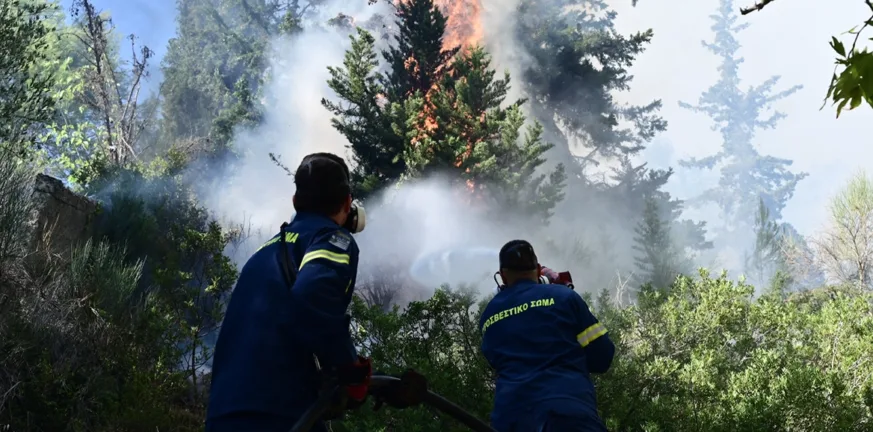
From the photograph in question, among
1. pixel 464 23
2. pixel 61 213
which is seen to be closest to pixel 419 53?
pixel 464 23

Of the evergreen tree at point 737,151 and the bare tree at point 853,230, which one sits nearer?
the bare tree at point 853,230

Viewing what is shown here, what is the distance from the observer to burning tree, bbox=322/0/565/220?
23.0 metres

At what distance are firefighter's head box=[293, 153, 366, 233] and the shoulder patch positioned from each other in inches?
7.1

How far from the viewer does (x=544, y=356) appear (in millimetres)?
3283

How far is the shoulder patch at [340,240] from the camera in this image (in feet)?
7.44

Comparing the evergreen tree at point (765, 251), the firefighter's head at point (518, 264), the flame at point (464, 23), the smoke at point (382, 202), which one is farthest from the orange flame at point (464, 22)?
the firefighter's head at point (518, 264)

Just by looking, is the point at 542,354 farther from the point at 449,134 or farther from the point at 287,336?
the point at 449,134

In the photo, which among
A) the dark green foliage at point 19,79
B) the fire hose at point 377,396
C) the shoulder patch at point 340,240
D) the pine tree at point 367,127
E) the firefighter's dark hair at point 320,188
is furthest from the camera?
the pine tree at point 367,127

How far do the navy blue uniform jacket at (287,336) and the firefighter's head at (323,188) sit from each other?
169 millimetres

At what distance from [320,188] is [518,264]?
4.78 feet

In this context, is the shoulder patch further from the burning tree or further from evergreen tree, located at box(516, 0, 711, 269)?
evergreen tree, located at box(516, 0, 711, 269)

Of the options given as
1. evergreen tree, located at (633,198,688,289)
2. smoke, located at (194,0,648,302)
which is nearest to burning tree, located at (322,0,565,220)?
smoke, located at (194,0,648,302)

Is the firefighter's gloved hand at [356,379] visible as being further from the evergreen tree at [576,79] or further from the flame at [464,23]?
the flame at [464,23]

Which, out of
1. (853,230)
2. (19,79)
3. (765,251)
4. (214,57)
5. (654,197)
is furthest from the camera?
(214,57)
